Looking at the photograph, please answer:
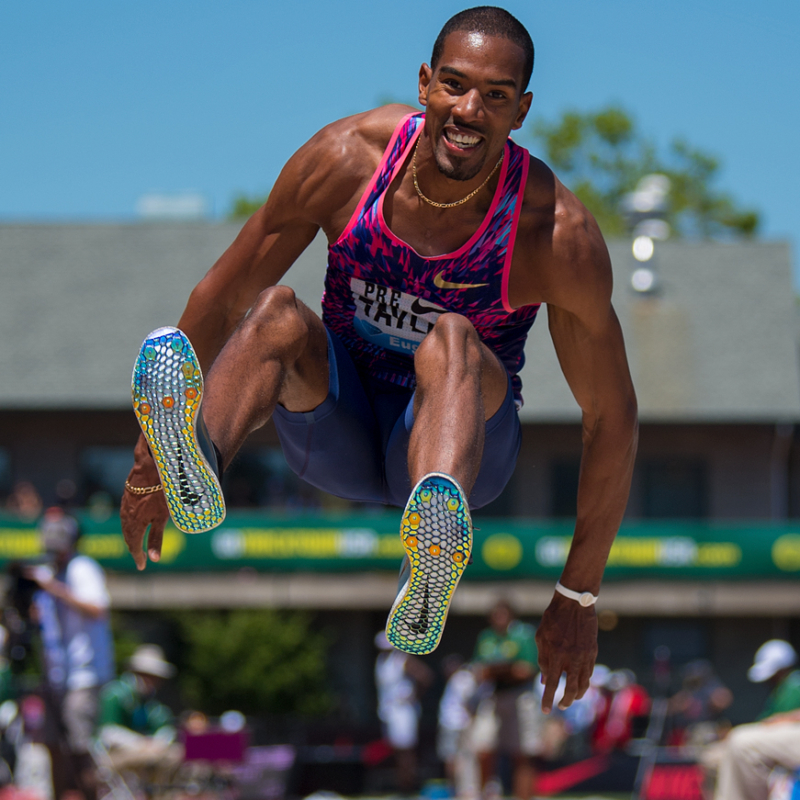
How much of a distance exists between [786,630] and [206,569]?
29.3 feet

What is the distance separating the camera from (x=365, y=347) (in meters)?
3.52

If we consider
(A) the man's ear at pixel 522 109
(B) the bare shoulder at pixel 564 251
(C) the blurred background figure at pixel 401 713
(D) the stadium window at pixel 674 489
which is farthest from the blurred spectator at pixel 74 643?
(D) the stadium window at pixel 674 489

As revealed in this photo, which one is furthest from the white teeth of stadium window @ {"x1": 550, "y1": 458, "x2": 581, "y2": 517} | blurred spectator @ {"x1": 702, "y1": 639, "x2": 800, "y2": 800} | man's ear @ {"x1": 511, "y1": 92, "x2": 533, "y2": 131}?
stadium window @ {"x1": 550, "y1": 458, "x2": 581, "y2": 517}

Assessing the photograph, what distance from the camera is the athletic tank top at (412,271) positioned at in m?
3.12

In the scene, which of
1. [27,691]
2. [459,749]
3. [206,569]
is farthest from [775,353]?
[27,691]

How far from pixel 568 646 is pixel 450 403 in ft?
2.91

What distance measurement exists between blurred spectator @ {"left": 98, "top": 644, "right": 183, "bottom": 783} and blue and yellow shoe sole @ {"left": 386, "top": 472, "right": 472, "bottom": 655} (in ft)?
20.1

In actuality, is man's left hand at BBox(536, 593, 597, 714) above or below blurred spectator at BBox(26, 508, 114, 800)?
above

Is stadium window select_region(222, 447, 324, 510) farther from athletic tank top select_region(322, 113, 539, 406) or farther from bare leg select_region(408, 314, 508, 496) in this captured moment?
bare leg select_region(408, 314, 508, 496)

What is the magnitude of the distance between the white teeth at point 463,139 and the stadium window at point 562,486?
1777 cm

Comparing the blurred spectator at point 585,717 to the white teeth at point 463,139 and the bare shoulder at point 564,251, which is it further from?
the white teeth at point 463,139

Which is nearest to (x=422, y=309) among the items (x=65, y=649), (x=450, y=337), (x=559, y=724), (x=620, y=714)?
(x=450, y=337)

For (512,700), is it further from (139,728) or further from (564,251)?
(564,251)

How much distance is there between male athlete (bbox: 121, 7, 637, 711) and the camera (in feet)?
9.53
